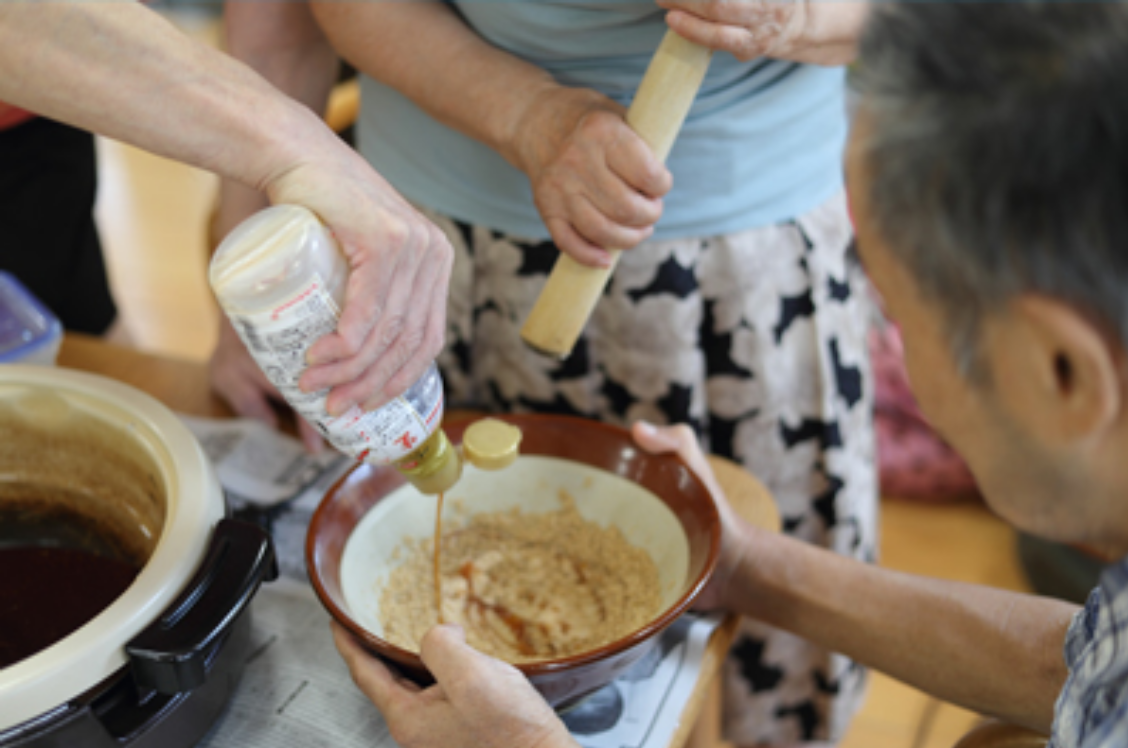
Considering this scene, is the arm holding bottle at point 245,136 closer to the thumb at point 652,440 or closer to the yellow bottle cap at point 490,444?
the yellow bottle cap at point 490,444

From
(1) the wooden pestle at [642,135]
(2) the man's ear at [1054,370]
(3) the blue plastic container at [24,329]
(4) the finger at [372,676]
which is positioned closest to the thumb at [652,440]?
(1) the wooden pestle at [642,135]

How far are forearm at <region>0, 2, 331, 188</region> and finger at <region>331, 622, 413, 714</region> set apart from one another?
0.36m

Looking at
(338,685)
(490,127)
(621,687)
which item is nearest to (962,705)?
(621,687)

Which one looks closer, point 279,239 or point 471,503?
point 279,239

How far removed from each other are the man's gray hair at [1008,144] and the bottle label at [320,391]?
366 millimetres

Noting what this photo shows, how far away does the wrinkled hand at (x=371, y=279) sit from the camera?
2.26ft

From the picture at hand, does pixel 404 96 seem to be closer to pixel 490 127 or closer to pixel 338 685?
pixel 490 127

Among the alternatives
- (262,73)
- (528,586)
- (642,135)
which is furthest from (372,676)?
(262,73)

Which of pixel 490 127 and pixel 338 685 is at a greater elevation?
pixel 490 127

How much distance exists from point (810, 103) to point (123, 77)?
0.73 meters

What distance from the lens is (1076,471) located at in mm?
559

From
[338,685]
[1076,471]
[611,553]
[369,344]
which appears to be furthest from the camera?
[611,553]

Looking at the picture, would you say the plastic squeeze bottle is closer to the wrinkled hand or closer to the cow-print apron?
the wrinkled hand

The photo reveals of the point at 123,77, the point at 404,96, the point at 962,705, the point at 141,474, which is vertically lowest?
the point at 962,705
